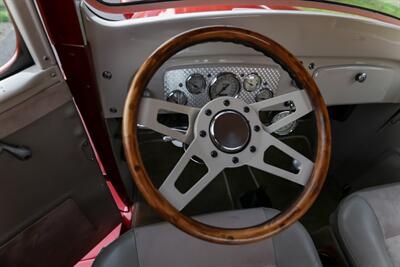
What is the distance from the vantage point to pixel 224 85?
3.73ft

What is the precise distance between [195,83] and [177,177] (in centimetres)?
43

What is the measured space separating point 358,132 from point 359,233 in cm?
84

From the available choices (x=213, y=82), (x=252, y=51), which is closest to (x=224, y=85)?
(x=213, y=82)

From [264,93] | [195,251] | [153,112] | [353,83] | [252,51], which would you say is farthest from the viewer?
[353,83]

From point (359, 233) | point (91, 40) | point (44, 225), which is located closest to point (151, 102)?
point (91, 40)

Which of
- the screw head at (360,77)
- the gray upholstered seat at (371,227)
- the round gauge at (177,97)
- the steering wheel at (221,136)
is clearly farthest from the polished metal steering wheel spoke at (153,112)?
the screw head at (360,77)

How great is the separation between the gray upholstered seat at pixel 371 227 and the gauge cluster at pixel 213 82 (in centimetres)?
53

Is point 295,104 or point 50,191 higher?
point 295,104

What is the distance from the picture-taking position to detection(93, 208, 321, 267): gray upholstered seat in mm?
957

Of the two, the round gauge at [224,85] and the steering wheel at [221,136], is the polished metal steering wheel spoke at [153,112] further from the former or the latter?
the round gauge at [224,85]

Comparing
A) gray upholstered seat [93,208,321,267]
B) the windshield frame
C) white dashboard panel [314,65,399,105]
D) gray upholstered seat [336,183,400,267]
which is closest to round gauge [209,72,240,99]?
the windshield frame

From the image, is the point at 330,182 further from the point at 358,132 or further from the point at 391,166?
the point at 391,166

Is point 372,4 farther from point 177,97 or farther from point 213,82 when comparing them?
point 177,97

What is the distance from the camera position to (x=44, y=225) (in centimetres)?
112
